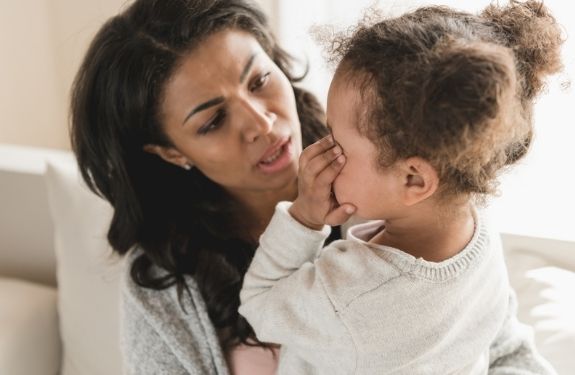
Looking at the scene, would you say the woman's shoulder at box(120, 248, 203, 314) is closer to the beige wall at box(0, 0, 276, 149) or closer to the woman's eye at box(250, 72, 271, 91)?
the woman's eye at box(250, 72, 271, 91)

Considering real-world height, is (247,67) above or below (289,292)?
above

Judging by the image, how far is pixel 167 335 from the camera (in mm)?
1029

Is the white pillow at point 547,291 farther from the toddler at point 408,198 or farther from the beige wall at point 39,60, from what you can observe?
the beige wall at point 39,60

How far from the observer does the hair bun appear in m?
0.68

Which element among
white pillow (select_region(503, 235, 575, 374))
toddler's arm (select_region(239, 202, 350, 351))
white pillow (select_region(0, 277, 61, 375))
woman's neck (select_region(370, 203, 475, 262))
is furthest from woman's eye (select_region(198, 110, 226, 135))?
white pillow (select_region(0, 277, 61, 375))

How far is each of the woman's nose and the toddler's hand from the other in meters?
0.19

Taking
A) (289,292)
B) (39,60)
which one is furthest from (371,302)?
(39,60)

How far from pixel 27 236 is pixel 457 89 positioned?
1.35 metres

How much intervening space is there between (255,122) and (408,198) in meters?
0.36

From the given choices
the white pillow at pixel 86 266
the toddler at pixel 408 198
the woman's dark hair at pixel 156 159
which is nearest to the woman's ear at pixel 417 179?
the toddler at pixel 408 198

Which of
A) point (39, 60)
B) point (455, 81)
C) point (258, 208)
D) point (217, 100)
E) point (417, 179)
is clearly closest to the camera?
point (455, 81)

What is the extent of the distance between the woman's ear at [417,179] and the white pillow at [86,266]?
84 cm

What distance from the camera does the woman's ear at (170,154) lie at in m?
1.07

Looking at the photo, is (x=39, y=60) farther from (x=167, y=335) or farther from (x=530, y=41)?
(x=530, y=41)
